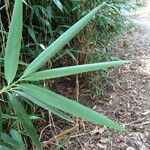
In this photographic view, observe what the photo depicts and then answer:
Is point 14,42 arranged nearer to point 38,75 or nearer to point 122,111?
point 38,75

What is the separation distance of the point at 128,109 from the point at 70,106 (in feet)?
6.25

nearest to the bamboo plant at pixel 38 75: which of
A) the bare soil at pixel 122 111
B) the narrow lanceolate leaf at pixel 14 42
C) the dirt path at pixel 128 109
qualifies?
the narrow lanceolate leaf at pixel 14 42

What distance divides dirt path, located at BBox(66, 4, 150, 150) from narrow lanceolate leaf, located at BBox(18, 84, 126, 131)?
1433 mm

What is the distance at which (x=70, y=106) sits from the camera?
67cm

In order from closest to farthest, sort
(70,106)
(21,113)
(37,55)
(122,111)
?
1. (70,106)
2. (21,113)
3. (37,55)
4. (122,111)

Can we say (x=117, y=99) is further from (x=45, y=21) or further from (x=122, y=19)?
(x=45, y=21)

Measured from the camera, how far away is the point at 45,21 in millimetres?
1842

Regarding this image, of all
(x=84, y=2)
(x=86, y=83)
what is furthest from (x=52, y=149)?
(x=84, y=2)

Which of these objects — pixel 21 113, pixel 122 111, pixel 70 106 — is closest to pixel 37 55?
pixel 122 111

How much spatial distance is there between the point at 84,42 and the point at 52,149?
35.7 inches

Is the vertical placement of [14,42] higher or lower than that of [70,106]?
higher

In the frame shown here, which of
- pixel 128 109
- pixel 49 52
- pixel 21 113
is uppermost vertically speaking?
pixel 49 52

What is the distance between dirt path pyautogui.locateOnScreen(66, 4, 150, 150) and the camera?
6.94ft

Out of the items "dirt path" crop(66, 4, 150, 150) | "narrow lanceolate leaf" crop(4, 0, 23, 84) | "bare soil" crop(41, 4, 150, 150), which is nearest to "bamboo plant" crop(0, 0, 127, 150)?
"narrow lanceolate leaf" crop(4, 0, 23, 84)
